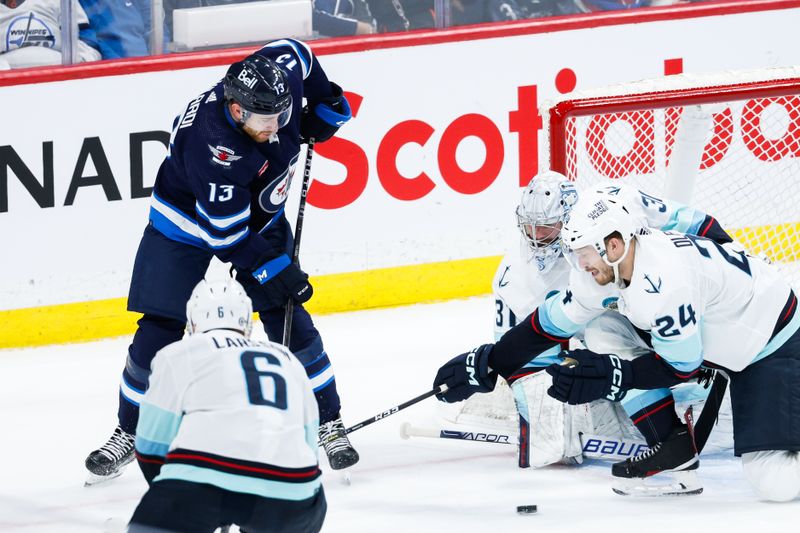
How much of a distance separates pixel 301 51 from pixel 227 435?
64.4 inches

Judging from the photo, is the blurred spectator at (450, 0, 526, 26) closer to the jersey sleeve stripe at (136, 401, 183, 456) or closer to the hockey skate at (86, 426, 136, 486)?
the hockey skate at (86, 426, 136, 486)

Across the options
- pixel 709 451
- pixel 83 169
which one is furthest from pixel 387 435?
pixel 83 169

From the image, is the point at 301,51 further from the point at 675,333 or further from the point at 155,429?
the point at 155,429

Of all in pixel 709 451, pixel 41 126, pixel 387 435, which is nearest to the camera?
pixel 709 451

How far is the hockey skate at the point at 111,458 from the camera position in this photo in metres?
4.18

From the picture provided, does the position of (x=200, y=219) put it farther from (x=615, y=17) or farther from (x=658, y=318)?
(x=615, y=17)

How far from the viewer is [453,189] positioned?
19.5 ft

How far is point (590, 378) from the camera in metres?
3.77

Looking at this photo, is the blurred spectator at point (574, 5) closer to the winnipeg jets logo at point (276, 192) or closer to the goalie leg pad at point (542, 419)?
the winnipeg jets logo at point (276, 192)

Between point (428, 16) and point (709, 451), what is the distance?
7.65 ft

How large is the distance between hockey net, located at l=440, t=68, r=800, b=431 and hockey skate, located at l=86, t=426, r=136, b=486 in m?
0.95

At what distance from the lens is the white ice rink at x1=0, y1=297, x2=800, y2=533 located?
12.4 ft

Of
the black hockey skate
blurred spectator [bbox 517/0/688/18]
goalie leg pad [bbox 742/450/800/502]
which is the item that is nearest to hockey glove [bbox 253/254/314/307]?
the black hockey skate

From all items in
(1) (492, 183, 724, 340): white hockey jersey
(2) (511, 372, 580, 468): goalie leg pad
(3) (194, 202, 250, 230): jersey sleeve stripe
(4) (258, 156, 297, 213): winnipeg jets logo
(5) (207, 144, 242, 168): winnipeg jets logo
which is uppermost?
(5) (207, 144, 242, 168): winnipeg jets logo
